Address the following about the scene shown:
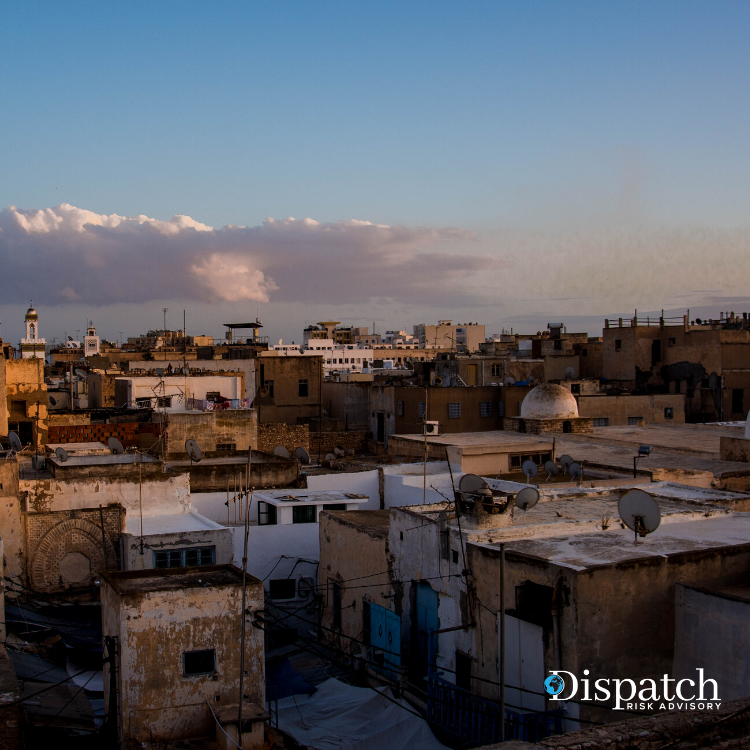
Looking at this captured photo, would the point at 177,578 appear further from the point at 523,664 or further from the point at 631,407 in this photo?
the point at 631,407

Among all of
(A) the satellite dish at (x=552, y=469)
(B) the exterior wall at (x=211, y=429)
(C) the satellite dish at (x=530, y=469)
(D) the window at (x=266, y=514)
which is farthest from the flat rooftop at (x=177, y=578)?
(B) the exterior wall at (x=211, y=429)

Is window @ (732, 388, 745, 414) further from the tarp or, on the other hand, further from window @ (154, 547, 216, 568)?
the tarp

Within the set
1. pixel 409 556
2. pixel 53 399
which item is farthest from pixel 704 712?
pixel 53 399

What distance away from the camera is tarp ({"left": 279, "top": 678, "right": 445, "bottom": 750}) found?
37.7 feet

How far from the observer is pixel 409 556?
1358cm

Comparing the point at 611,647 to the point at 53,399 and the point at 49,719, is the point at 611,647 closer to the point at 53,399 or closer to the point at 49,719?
the point at 49,719

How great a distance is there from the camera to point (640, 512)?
11594mm

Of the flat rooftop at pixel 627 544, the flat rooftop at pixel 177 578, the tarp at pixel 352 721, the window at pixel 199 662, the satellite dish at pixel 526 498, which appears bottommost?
the tarp at pixel 352 721

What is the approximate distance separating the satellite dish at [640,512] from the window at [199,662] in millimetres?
6083

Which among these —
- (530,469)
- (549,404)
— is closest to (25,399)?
(549,404)

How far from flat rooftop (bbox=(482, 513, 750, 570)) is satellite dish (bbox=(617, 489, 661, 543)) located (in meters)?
0.26

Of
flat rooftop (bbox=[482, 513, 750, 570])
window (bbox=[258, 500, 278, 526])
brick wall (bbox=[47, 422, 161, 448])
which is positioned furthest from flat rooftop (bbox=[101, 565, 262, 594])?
brick wall (bbox=[47, 422, 161, 448])

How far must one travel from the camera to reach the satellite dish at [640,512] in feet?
37.8

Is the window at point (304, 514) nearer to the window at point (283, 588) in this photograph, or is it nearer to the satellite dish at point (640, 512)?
the window at point (283, 588)
